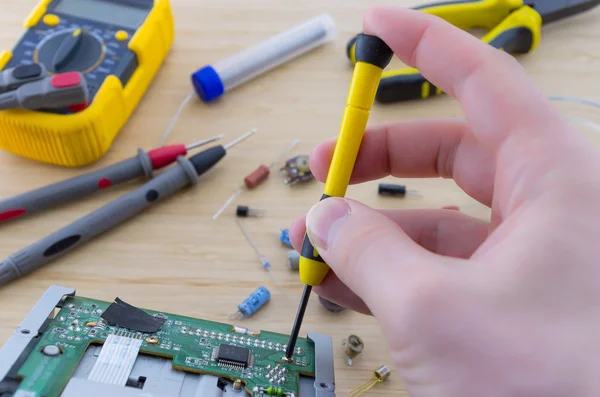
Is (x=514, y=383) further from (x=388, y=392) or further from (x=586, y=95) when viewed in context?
(x=586, y=95)

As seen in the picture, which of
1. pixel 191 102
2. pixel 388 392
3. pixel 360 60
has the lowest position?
pixel 388 392

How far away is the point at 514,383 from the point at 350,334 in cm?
38

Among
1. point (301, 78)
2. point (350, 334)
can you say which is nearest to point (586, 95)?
point (301, 78)

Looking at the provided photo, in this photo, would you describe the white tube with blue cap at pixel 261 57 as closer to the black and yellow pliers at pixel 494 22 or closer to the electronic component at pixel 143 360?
the black and yellow pliers at pixel 494 22

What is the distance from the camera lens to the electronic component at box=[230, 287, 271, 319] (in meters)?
0.79

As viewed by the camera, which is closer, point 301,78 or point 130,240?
point 130,240

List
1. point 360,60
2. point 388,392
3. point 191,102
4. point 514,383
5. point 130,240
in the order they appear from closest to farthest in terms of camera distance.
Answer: point 514,383 → point 360,60 → point 388,392 → point 130,240 → point 191,102

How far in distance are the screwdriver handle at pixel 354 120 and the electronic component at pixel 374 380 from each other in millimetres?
184

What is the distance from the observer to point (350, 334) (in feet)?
2.59

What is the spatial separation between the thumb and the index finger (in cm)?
15

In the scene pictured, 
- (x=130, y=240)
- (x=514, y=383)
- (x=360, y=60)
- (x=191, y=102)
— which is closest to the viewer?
(x=514, y=383)

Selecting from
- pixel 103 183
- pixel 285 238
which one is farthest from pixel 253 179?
pixel 103 183

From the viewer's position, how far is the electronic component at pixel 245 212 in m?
0.90

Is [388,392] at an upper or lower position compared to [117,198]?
lower
